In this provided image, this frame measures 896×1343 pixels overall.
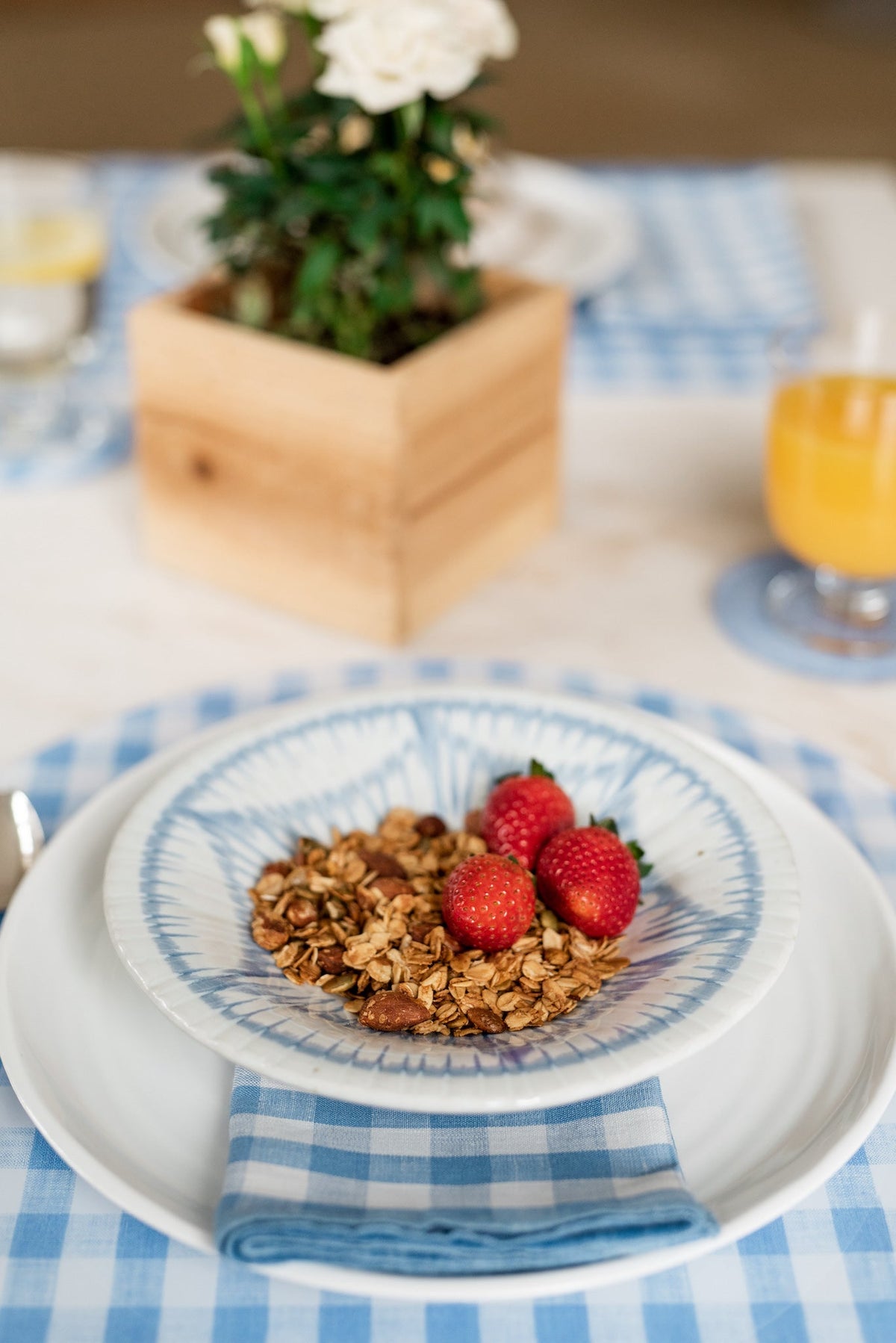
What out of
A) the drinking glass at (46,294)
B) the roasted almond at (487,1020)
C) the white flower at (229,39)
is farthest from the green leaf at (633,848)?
the drinking glass at (46,294)

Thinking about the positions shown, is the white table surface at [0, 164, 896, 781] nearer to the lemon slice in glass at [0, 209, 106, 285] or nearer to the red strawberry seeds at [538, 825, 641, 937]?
the lemon slice in glass at [0, 209, 106, 285]

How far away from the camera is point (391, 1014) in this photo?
0.63 metres

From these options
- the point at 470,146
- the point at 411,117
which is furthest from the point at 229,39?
the point at 470,146

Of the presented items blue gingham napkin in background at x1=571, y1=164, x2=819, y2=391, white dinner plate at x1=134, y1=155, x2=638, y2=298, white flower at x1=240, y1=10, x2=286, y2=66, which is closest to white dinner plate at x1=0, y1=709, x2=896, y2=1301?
white flower at x1=240, y1=10, x2=286, y2=66

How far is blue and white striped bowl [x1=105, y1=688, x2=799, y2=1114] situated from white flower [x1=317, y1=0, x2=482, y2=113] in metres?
0.40

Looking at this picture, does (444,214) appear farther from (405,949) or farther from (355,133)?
(405,949)

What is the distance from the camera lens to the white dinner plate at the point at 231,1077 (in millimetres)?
554

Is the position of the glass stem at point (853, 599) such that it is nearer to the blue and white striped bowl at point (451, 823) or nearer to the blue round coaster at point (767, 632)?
the blue round coaster at point (767, 632)

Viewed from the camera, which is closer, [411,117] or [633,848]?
[633,848]

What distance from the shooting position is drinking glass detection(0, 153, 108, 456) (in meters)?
1.22

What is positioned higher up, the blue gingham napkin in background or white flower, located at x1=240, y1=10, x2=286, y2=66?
white flower, located at x1=240, y1=10, x2=286, y2=66

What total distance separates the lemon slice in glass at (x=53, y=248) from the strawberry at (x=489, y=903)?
2.54 ft

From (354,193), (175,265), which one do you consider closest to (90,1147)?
(354,193)

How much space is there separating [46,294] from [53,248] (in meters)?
0.05
